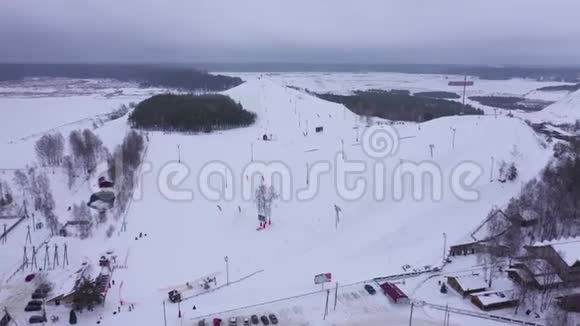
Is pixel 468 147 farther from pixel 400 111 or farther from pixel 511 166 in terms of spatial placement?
pixel 400 111

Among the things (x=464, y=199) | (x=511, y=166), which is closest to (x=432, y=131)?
(x=511, y=166)

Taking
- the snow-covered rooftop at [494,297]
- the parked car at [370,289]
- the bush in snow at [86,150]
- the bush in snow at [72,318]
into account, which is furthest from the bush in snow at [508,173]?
the bush in snow at [86,150]

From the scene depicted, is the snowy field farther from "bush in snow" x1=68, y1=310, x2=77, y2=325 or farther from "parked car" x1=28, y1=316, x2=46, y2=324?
"parked car" x1=28, y1=316, x2=46, y2=324

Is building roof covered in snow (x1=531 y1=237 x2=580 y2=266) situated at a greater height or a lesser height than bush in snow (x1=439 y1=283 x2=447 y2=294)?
greater

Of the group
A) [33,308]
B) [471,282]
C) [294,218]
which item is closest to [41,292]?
[33,308]

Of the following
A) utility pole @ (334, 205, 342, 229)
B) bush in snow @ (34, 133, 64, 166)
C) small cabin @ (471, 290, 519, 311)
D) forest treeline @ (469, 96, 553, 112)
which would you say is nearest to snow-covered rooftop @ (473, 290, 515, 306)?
small cabin @ (471, 290, 519, 311)

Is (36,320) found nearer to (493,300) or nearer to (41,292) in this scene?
(41,292)

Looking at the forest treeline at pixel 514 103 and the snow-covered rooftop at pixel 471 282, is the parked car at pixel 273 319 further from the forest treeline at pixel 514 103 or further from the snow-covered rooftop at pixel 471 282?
the forest treeline at pixel 514 103
